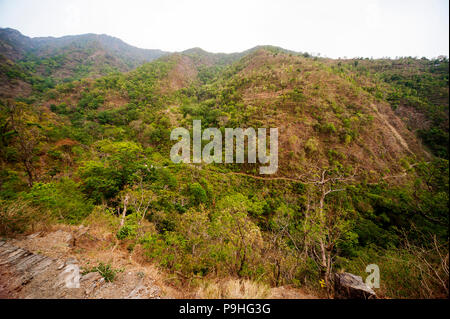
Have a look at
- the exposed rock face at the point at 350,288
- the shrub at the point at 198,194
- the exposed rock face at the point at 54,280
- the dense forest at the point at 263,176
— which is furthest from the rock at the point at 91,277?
the shrub at the point at 198,194

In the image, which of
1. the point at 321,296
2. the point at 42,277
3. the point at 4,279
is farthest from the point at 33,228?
the point at 321,296

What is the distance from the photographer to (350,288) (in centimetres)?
370

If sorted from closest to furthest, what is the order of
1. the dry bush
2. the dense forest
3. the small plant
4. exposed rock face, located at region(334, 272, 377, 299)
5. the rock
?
the dry bush
exposed rock face, located at region(334, 272, 377, 299)
the rock
the small plant
the dense forest

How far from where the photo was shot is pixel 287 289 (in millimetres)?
4207

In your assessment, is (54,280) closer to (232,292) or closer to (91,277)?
(91,277)

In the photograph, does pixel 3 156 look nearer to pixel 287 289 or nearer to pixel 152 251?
pixel 152 251

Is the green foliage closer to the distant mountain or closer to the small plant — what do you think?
the small plant

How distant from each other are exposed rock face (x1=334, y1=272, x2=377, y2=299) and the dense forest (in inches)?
11.5

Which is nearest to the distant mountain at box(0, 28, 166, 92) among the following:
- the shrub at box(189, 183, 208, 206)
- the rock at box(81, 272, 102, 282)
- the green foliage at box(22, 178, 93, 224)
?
the green foliage at box(22, 178, 93, 224)

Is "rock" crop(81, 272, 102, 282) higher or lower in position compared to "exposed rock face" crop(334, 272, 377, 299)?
higher

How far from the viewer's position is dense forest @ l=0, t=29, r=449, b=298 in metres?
5.53

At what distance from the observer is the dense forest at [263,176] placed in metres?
5.53

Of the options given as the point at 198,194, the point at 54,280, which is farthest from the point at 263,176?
the point at 54,280

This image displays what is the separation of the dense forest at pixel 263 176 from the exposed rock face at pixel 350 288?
29 centimetres
